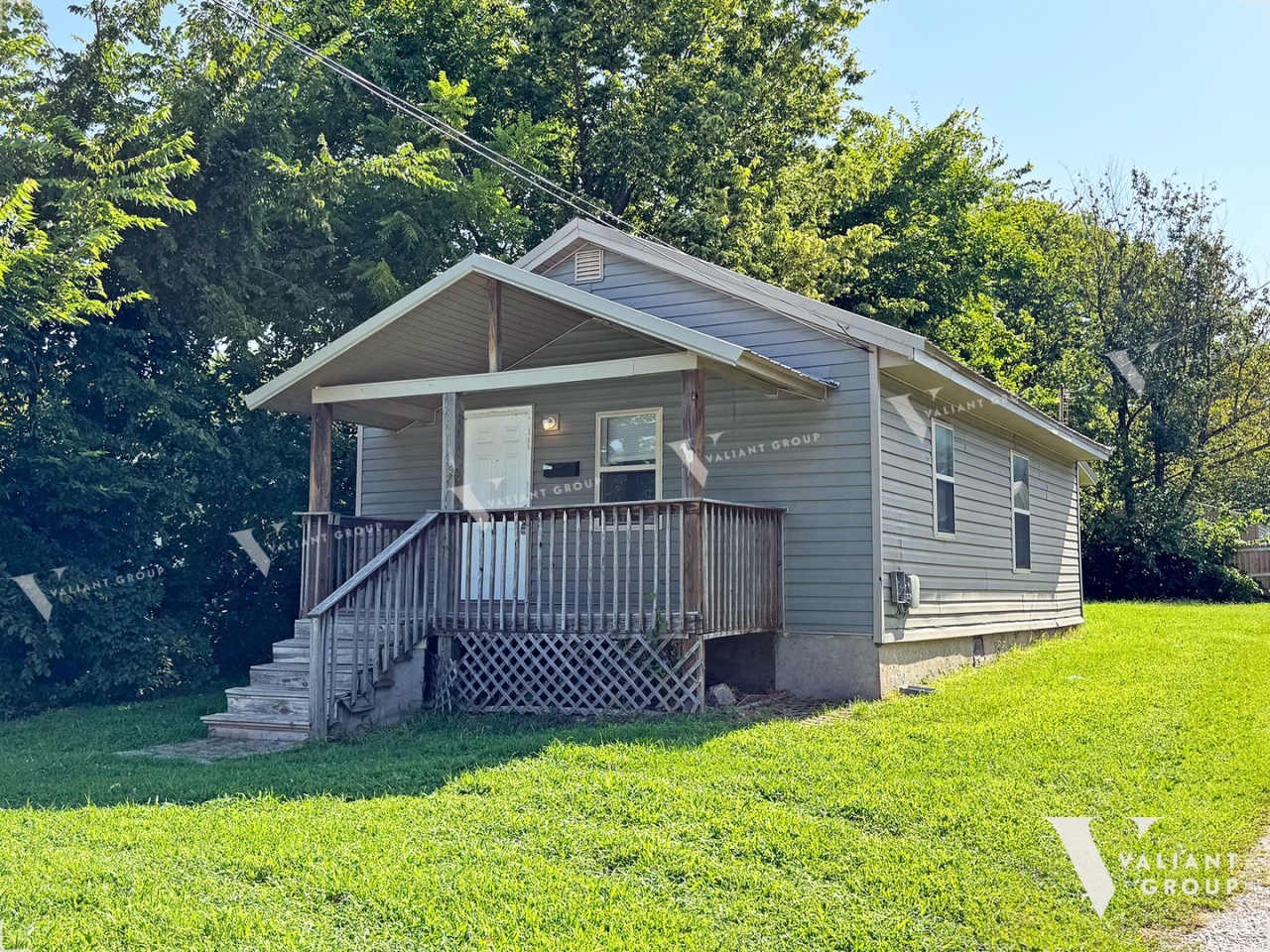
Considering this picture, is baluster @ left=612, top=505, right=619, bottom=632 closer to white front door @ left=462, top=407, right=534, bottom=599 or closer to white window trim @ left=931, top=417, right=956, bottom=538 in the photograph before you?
white front door @ left=462, top=407, right=534, bottom=599

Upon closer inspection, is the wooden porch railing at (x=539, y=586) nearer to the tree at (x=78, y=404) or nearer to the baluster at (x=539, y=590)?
the baluster at (x=539, y=590)

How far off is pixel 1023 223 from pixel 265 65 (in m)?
23.2

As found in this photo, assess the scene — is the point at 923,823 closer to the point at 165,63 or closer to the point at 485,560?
the point at 485,560

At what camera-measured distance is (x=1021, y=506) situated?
49.7ft

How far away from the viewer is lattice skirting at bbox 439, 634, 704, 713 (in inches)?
364

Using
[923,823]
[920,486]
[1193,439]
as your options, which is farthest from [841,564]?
[1193,439]

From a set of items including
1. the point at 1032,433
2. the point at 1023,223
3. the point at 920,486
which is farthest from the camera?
the point at 1023,223

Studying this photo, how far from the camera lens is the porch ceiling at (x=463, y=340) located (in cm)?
916

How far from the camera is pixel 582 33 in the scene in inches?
763

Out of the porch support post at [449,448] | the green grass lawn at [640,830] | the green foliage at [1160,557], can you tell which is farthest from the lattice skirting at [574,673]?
the green foliage at [1160,557]

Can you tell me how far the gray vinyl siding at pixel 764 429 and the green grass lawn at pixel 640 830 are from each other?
1646 mm

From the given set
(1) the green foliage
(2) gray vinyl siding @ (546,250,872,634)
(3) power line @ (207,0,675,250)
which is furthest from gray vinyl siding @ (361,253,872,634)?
(1) the green foliage

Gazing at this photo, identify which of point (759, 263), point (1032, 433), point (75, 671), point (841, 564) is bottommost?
point (75, 671)

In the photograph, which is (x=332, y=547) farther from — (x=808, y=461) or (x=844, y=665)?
(x=844, y=665)
